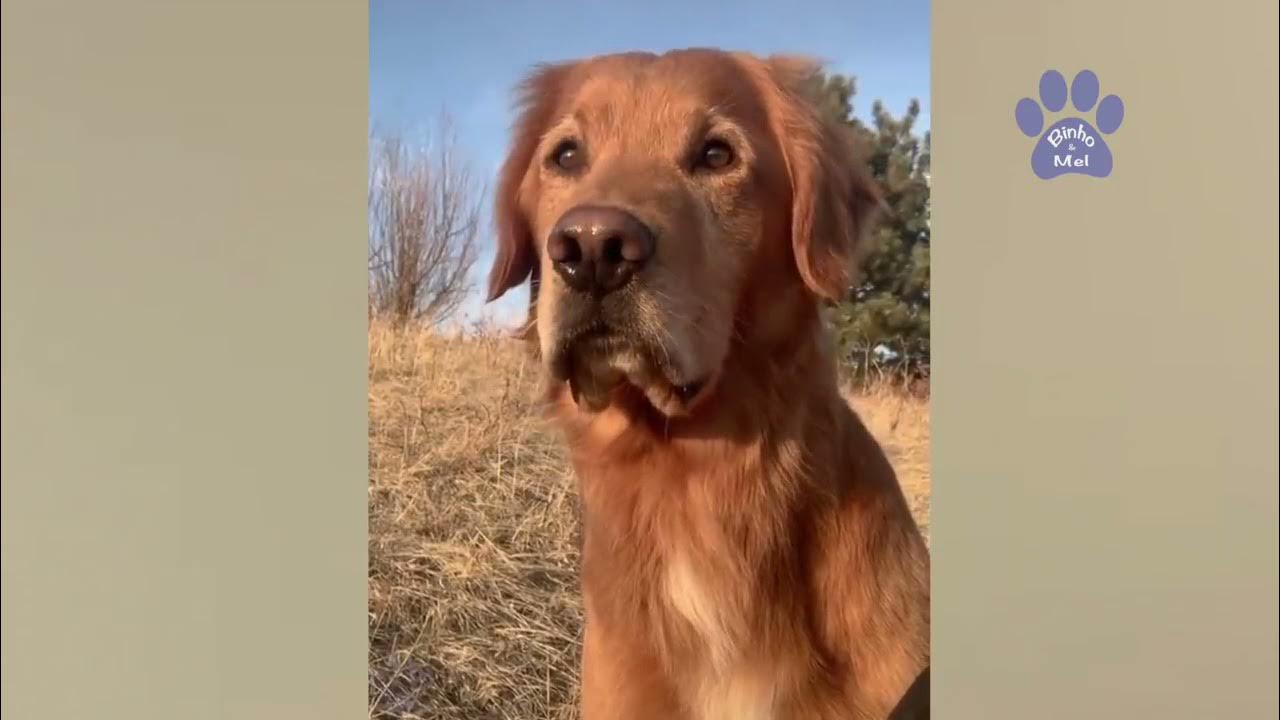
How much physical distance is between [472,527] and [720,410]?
1.88ft

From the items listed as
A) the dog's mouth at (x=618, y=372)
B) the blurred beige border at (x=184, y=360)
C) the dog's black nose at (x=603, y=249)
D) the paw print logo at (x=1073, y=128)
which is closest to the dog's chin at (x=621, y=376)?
the dog's mouth at (x=618, y=372)

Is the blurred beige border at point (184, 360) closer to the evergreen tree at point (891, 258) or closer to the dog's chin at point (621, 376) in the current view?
the dog's chin at point (621, 376)

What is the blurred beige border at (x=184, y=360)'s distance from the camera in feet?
6.97

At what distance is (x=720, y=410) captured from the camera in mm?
2041

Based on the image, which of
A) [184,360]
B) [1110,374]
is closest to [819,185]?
[1110,374]

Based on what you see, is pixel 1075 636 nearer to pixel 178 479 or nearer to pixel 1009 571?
pixel 1009 571

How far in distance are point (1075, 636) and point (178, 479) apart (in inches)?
70.3

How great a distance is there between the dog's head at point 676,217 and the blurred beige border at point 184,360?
1.58 ft

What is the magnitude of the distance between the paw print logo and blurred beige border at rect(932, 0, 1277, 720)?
22 millimetres

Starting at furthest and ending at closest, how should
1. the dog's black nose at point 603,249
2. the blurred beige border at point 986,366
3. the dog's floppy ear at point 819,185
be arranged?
1. the blurred beige border at point 986,366
2. the dog's floppy ear at point 819,185
3. the dog's black nose at point 603,249

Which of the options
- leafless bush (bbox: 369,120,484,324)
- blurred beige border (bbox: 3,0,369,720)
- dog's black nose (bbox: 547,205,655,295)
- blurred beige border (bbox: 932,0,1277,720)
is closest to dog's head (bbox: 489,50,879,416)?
dog's black nose (bbox: 547,205,655,295)

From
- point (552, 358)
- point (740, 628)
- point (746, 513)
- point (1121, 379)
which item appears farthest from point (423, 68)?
point (1121, 379)

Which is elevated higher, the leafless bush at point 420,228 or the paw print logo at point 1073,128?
the paw print logo at point 1073,128

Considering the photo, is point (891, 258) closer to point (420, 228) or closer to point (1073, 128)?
point (1073, 128)
